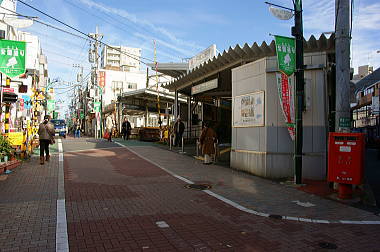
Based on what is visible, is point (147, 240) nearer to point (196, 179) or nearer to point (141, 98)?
point (196, 179)

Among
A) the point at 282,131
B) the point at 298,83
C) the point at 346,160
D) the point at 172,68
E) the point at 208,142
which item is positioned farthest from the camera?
the point at 172,68

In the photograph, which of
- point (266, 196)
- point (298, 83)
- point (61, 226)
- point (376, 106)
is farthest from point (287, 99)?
point (376, 106)

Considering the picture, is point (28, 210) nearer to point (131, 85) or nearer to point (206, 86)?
point (206, 86)

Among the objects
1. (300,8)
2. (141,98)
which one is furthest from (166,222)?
(141,98)

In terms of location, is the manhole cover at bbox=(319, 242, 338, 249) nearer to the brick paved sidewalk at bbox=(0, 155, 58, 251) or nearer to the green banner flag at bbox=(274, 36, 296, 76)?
the brick paved sidewalk at bbox=(0, 155, 58, 251)

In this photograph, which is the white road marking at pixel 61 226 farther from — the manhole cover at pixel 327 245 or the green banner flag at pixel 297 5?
the green banner flag at pixel 297 5

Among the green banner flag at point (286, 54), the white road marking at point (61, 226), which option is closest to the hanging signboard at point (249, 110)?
the green banner flag at point (286, 54)

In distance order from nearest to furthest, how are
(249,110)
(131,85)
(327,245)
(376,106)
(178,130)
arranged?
(327,245) < (249,110) < (178,130) < (376,106) < (131,85)

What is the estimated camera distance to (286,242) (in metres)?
4.42

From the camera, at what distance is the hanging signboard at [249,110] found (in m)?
9.55

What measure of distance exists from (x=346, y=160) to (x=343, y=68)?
8.10ft

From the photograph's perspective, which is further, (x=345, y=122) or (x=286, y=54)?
(x=286, y=54)

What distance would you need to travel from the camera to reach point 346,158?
6867mm

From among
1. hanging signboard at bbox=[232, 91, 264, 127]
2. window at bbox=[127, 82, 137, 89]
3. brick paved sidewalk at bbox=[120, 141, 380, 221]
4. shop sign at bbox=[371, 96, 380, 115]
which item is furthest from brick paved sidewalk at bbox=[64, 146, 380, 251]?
window at bbox=[127, 82, 137, 89]
